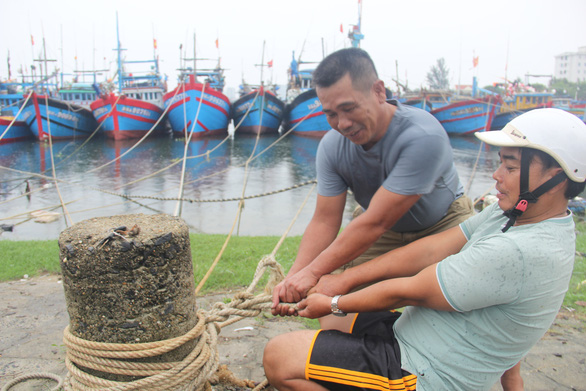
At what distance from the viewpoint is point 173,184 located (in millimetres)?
13102

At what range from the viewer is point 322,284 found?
2.08 meters

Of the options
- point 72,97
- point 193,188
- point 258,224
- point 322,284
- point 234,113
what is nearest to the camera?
point 322,284

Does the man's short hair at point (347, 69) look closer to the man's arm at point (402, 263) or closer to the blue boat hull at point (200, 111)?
the man's arm at point (402, 263)

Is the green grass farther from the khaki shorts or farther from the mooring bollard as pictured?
the mooring bollard

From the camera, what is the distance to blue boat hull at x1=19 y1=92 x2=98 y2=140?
88.6ft

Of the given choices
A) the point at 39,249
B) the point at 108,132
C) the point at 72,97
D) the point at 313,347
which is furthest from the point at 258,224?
the point at 72,97

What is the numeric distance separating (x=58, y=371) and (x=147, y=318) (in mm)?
1146

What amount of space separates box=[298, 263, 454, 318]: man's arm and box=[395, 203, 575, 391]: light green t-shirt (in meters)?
0.04

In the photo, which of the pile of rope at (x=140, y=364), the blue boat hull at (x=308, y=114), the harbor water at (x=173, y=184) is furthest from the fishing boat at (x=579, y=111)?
the blue boat hull at (x=308, y=114)

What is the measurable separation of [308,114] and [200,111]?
7.02 m

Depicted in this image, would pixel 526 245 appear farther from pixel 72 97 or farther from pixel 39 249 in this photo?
pixel 72 97

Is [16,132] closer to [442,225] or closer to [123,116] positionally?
[123,116]

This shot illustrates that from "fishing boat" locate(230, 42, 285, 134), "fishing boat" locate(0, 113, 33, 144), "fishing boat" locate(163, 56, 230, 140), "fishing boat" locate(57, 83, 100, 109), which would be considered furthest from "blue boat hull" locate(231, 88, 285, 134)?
"fishing boat" locate(0, 113, 33, 144)

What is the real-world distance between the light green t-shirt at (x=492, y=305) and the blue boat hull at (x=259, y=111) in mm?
28464
